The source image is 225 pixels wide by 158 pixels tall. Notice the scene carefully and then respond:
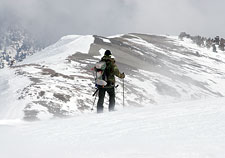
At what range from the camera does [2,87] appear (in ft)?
101

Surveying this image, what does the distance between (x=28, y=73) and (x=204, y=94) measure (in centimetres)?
2698

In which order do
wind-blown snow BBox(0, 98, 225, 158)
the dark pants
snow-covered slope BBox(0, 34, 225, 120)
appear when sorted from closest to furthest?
wind-blown snow BBox(0, 98, 225, 158) → the dark pants → snow-covered slope BBox(0, 34, 225, 120)

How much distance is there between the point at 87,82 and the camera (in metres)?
35.6

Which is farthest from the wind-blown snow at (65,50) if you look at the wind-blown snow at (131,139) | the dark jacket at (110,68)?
the wind-blown snow at (131,139)

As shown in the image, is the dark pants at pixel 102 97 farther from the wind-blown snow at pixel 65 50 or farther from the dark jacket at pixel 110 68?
the wind-blown snow at pixel 65 50

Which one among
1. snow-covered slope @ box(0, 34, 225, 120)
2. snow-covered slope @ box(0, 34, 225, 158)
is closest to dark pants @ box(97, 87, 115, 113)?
snow-covered slope @ box(0, 34, 225, 158)

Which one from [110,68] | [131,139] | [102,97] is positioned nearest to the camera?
[131,139]

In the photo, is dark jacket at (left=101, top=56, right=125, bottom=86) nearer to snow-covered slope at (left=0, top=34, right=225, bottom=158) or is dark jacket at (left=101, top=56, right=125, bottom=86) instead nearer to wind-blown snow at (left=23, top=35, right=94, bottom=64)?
snow-covered slope at (left=0, top=34, right=225, bottom=158)

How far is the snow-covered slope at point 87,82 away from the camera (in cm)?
2592

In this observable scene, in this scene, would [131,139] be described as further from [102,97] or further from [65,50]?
[65,50]

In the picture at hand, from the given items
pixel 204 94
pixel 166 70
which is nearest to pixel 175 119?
pixel 204 94

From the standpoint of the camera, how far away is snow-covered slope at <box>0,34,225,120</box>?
85.0 feet

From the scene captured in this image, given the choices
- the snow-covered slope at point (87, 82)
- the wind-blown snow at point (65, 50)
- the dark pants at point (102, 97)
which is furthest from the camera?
the wind-blown snow at point (65, 50)

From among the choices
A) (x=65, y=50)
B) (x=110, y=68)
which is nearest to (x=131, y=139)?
(x=110, y=68)
